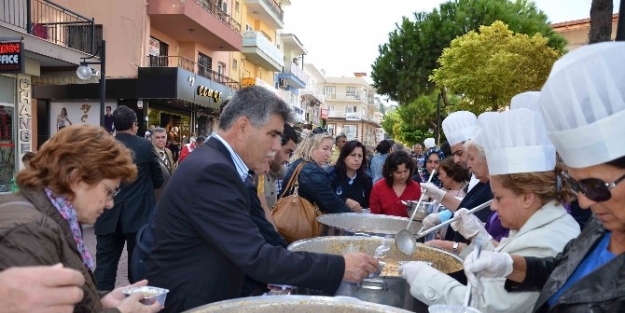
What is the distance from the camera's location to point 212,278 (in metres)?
1.76

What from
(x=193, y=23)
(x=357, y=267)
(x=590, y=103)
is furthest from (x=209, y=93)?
(x=590, y=103)

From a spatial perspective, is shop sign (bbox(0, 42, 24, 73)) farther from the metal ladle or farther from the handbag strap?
the metal ladle

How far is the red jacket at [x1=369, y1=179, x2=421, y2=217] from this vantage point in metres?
4.39

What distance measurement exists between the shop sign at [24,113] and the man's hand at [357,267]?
34.6ft

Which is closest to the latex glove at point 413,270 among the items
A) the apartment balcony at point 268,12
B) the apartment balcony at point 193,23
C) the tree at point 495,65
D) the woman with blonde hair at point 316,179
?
the woman with blonde hair at point 316,179

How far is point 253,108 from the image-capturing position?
2023mm

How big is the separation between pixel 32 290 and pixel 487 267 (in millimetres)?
1242

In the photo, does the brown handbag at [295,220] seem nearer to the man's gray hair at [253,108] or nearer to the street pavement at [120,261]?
the man's gray hair at [253,108]

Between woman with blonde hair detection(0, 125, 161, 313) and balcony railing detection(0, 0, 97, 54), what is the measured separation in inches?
403

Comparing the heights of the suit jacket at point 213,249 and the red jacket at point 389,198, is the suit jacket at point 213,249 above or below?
above

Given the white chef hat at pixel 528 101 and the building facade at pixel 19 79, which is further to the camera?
the building facade at pixel 19 79

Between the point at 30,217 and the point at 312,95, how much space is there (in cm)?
4610

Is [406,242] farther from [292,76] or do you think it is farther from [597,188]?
[292,76]

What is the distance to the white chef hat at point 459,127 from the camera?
3.88 meters
